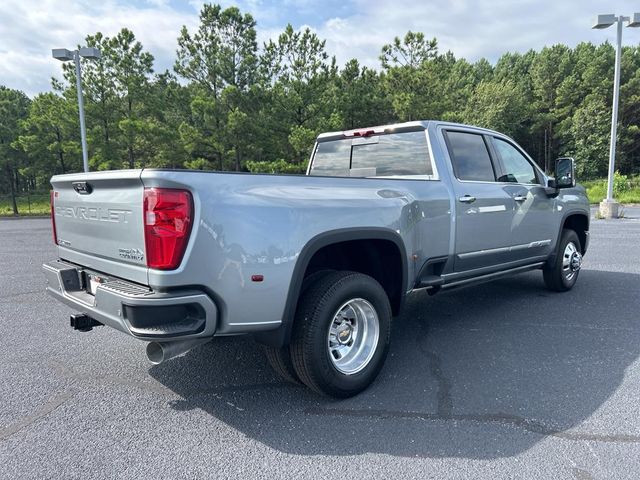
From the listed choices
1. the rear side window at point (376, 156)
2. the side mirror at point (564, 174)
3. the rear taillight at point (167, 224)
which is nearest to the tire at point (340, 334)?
the rear taillight at point (167, 224)

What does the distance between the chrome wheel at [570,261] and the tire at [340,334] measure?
11.5 ft

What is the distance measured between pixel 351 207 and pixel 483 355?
1.83 meters

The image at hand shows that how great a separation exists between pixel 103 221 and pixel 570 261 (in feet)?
17.8

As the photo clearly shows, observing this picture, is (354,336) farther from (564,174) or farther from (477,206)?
(564,174)

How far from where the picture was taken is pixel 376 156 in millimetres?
4398

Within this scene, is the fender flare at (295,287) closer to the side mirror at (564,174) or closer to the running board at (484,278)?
the running board at (484,278)

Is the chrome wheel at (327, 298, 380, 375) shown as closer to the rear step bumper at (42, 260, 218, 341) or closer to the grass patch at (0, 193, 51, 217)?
the rear step bumper at (42, 260, 218, 341)

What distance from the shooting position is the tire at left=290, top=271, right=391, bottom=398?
110 inches

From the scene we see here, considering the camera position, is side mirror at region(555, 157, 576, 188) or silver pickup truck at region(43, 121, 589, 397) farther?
side mirror at region(555, 157, 576, 188)

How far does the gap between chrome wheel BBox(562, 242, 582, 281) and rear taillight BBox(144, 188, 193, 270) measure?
16.3ft

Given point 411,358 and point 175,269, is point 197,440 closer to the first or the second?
point 175,269

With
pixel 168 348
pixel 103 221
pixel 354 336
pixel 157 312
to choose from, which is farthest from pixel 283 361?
pixel 103 221

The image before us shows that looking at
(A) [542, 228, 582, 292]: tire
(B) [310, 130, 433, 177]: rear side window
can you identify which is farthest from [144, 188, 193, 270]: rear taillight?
(A) [542, 228, 582, 292]: tire

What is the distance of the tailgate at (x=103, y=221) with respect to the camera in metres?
2.46
